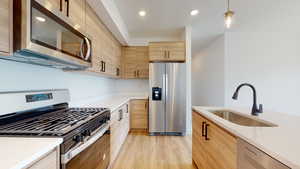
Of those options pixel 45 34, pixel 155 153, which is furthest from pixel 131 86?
pixel 45 34

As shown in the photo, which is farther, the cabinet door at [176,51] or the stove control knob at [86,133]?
the cabinet door at [176,51]

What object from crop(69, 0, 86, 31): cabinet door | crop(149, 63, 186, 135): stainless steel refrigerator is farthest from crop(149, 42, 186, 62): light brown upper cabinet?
crop(69, 0, 86, 31): cabinet door

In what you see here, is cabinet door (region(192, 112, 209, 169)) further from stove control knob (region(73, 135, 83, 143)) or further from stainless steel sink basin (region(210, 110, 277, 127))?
stove control knob (region(73, 135, 83, 143))

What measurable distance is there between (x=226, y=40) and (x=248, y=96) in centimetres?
167

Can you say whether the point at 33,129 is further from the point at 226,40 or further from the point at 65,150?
the point at 226,40

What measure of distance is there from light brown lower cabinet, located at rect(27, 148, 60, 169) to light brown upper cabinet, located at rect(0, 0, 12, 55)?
60 cm

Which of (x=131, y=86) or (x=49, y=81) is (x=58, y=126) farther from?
(x=131, y=86)

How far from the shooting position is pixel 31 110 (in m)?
1.41

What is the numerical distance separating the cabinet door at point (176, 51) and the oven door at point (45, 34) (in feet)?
8.67

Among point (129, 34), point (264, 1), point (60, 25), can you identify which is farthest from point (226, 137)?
point (129, 34)

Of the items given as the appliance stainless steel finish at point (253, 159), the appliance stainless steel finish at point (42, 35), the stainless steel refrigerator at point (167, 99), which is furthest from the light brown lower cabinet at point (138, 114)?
the appliance stainless steel finish at point (253, 159)

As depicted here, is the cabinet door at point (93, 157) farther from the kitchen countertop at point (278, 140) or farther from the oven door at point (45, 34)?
the kitchen countertop at point (278, 140)

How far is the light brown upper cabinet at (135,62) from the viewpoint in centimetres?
462

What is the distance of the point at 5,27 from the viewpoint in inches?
34.3
